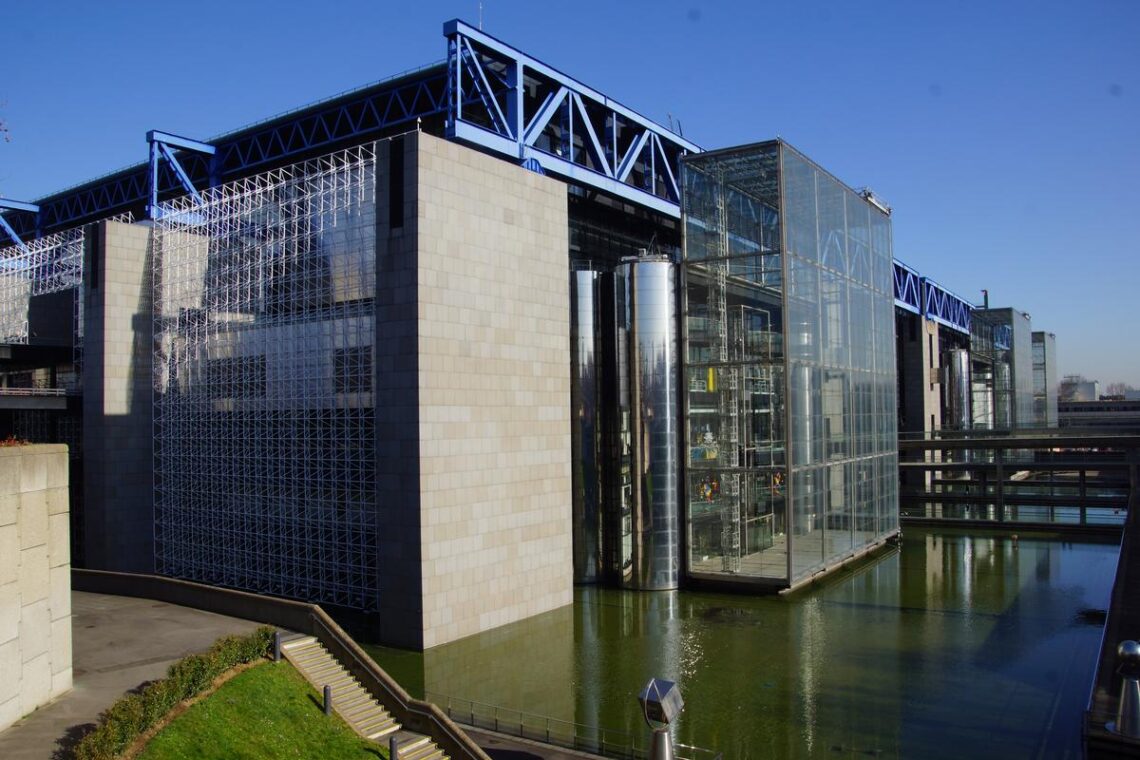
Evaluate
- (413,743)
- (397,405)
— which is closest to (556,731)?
(413,743)

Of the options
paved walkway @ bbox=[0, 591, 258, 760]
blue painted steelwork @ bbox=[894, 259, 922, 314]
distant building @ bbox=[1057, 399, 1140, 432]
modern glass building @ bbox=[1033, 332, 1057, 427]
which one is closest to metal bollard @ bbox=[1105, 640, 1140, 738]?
paved walkway @ bbox=[0, 591, 258, 760]

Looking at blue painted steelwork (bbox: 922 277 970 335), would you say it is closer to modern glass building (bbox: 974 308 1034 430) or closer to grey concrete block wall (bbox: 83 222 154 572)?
modern glass building (bbox: 974 308 1034 430)

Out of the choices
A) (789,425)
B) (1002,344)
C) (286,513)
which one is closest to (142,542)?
(286,513)

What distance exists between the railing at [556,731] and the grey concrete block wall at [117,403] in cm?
2131

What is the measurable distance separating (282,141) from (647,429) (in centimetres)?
3021

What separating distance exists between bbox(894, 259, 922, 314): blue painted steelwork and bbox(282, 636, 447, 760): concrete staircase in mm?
65507

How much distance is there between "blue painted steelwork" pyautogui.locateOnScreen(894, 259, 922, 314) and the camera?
76.8m

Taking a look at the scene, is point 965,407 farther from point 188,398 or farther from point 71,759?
point 71,759

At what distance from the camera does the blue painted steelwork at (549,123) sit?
36281 mm

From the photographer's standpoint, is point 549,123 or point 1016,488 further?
point 1016,488

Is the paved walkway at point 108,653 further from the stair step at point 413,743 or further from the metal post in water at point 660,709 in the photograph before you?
the metal post in water at point 660,709

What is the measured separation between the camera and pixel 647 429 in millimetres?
33750

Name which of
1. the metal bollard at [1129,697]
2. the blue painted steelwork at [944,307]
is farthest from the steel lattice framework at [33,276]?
the blue painted steelwork at [944,307]

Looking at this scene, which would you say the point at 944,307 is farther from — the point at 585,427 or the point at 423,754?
the point at 423,754
